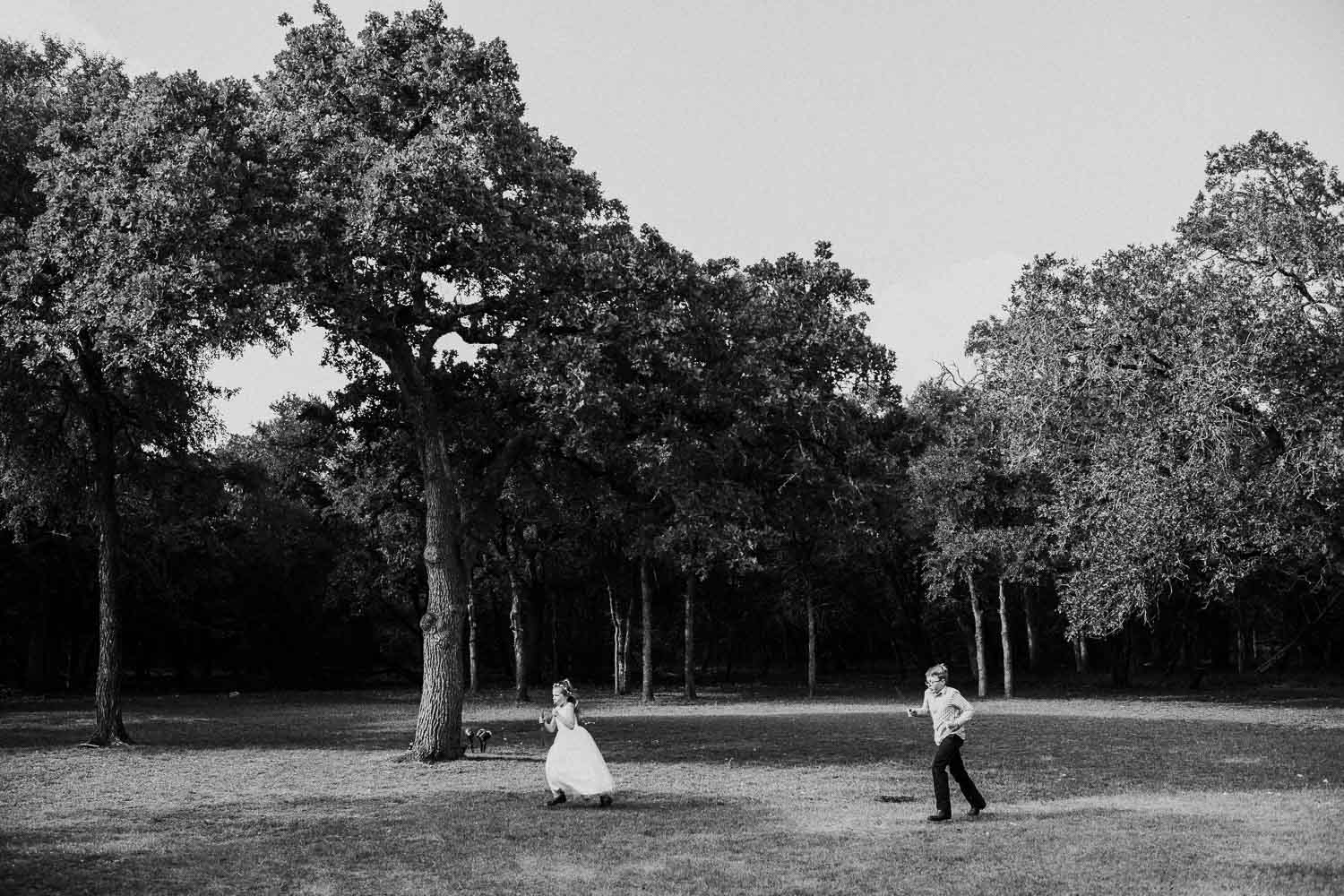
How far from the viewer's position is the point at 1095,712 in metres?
37.6

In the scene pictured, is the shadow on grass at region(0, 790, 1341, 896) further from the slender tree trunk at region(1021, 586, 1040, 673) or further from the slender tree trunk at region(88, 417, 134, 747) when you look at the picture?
the slender tree trunk at region(1021, 586, 1040, 673)

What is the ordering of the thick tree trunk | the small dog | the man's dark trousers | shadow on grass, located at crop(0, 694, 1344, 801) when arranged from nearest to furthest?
the man's dark trousers → shadow on grass, located at crop(0, 694, 1344, 801) → the thick tree trunk → the small dog

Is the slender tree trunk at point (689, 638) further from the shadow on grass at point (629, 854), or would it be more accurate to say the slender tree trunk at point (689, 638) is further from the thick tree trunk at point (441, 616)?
the shadow on grass at point (629, 854)

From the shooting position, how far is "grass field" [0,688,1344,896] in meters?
11.2

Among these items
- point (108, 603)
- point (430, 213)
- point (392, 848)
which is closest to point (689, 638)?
point (108, 603)

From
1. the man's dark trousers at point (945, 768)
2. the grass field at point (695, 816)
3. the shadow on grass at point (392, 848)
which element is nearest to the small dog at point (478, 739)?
the grass field at point (695, 816)

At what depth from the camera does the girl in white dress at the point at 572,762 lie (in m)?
16.0

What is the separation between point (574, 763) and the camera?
16219mm

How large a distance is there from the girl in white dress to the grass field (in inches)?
10.7

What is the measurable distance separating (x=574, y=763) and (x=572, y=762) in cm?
4

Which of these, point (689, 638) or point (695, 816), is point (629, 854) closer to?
point (695, 816)

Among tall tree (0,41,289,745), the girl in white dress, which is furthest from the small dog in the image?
tall tree (0,41,289,745)

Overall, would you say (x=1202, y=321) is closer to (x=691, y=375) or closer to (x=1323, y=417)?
(x=1323, y=417)

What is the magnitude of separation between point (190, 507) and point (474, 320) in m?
15.3
